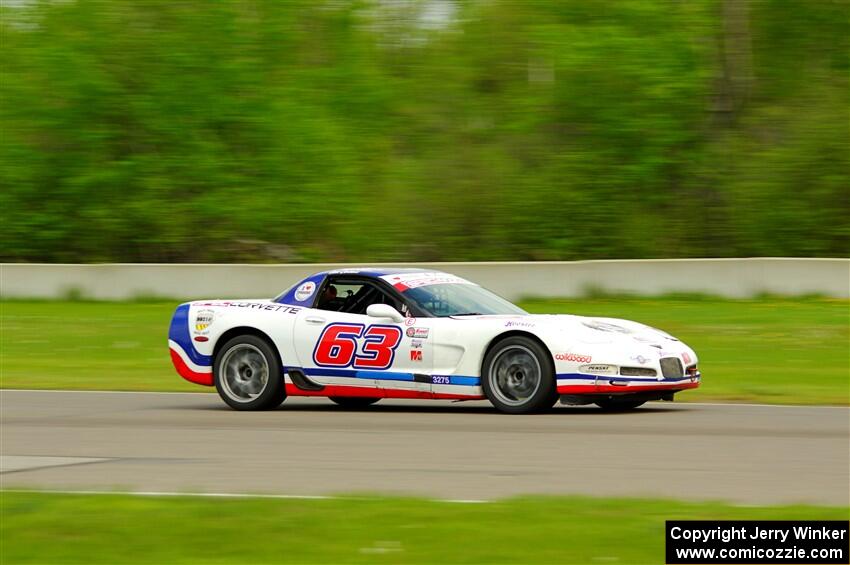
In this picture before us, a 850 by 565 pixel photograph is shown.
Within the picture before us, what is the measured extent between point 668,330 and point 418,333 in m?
9.42

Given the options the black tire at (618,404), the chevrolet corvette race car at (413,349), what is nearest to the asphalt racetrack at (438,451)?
the black tire at (618,404)

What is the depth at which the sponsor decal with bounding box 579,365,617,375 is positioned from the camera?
39.5ft

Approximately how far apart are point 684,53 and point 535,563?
1057 inches

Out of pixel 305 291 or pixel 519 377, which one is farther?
pixel 305 291

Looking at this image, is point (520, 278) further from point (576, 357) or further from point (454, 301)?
point (576, 357)

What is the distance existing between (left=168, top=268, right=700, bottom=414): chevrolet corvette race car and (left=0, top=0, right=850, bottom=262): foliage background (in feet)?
56.1

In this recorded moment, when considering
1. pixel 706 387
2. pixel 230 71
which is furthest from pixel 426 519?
pixel 230 71

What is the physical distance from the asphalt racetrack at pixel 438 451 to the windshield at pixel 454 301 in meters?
0.94

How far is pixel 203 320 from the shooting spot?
13961 mm

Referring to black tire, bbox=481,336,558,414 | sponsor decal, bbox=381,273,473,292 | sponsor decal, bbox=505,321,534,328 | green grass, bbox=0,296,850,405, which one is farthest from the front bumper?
green grass, bbox=0,296,850,405

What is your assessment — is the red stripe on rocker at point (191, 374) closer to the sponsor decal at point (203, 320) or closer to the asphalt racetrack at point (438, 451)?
the asphalt racetrack at point (438, 451)

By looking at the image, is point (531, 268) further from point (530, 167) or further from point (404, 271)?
point (404, 271)

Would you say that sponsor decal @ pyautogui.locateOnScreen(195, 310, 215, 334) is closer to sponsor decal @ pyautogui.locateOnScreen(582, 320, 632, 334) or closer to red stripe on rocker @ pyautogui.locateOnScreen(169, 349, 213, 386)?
red stripe on rocker @ pyautogui.locateOnScreen(169, 349, 213, 386)

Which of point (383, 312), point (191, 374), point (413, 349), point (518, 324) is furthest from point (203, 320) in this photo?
point (518, 324)
